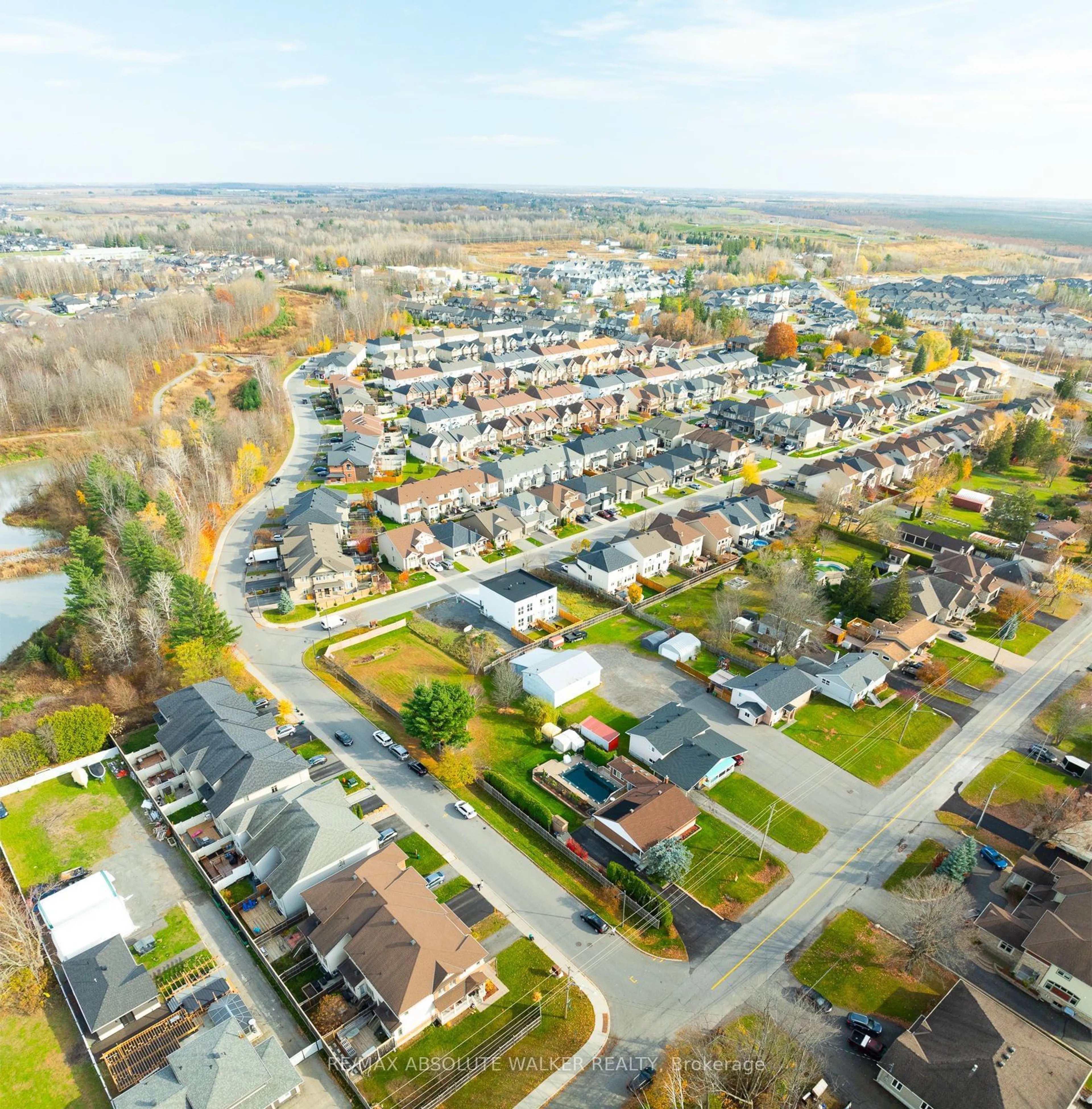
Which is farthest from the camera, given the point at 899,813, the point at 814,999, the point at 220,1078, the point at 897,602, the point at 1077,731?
the point at 897,602

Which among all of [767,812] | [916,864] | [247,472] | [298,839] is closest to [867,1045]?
[916,864]

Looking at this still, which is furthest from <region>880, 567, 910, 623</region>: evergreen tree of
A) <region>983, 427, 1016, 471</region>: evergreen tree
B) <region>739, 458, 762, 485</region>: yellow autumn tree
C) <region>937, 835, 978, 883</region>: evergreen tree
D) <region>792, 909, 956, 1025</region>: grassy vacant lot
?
<region>983, 427, 1016, 471</region>: evergreen tree

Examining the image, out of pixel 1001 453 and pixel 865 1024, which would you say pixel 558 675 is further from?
pixel 1001 453

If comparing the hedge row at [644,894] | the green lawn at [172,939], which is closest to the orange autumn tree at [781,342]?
the hedge row at [644,894]

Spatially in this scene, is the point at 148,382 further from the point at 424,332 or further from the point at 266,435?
the point at 424,332

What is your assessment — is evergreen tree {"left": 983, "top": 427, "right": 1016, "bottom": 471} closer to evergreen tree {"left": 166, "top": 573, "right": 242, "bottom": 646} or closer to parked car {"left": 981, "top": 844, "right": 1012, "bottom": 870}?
parked car {"left": 981, "top": 844, "right": 1012, "bottom": 870}

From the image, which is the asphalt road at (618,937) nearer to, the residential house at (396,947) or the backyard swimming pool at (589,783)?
the residential house at (396,947)

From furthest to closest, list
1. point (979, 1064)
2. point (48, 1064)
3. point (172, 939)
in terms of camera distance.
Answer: point (172, 939) < point (48, 1064) < point (979, 1064)
